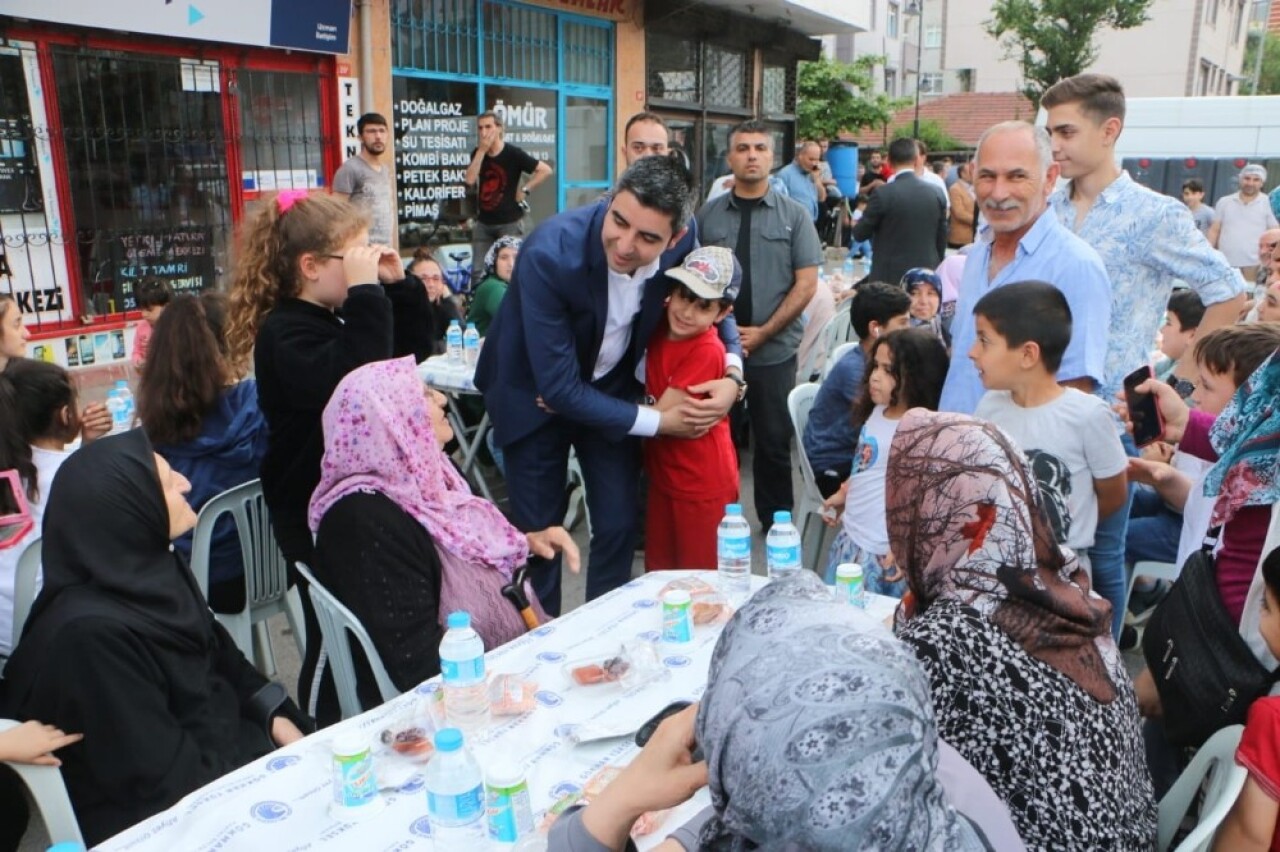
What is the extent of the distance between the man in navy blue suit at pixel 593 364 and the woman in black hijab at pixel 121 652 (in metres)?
1.11

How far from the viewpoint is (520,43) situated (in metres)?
9.79

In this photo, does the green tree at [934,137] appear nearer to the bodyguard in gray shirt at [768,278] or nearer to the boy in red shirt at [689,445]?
the bodyguard in gray shirt at [768,278]

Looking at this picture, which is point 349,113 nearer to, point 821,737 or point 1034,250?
point 1034,250

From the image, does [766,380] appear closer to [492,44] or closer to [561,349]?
[561,349]

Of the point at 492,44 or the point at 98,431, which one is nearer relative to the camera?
the point at 98,431

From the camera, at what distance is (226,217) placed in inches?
278

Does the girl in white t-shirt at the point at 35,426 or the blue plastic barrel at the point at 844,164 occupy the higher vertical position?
the blue plastic barrel at the point at 844,164

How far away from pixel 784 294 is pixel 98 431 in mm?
3139

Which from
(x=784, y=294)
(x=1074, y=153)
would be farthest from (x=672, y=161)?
(x=784, y=294)

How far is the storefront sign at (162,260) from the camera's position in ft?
21.0

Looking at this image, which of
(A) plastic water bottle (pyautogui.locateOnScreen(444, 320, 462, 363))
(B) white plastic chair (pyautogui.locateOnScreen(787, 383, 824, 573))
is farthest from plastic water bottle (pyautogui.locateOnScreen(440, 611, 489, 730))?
(A) plastic water bottle (pyautogui.locateOnScreen(444, 320, 462, 363))

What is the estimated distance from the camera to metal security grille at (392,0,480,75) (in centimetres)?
840

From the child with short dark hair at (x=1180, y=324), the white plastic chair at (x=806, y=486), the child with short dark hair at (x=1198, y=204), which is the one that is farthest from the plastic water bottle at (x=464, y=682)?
the child with short dark hair at (x=1198, y=204)

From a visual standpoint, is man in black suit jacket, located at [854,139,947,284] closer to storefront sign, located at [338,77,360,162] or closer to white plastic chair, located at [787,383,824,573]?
white plastic chair, located at [787,383,824,573]
